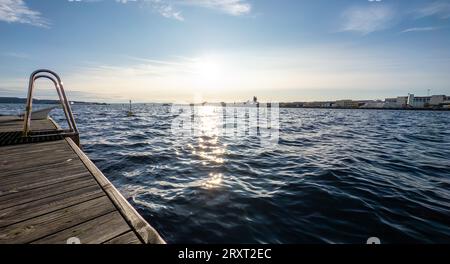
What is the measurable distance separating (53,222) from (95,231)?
643 millimetres

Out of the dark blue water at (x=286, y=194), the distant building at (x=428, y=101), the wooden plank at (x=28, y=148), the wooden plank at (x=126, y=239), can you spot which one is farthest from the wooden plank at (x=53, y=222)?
the distant building at (x=428, y=101)

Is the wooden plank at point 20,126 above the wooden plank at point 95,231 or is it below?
above

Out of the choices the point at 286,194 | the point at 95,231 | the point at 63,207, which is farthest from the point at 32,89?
the point at 286,194

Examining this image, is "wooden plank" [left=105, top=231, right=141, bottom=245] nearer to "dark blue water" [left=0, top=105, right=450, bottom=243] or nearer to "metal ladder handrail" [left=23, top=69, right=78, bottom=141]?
"dark blue water" [left=0, top=105, right=450, bottom=243]

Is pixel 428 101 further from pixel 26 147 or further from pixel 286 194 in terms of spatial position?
pixel 26 147

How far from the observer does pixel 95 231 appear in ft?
7.73

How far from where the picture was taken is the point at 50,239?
2252mm

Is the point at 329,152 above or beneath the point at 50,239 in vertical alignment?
beneath

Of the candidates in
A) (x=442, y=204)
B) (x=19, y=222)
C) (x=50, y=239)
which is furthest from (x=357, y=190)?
(x=19, y=222)

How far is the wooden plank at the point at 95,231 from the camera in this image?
A: 7.30 feet

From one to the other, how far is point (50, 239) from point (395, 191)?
729cm

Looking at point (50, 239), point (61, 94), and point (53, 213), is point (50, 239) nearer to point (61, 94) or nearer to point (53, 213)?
point (53, 213)

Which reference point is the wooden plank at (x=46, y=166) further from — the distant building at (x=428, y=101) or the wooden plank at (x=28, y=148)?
the distant building at (x=428, y=101)

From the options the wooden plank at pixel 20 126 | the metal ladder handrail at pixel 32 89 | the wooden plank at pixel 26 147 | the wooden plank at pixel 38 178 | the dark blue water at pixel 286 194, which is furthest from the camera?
the wooden plank at pixel 20 126
